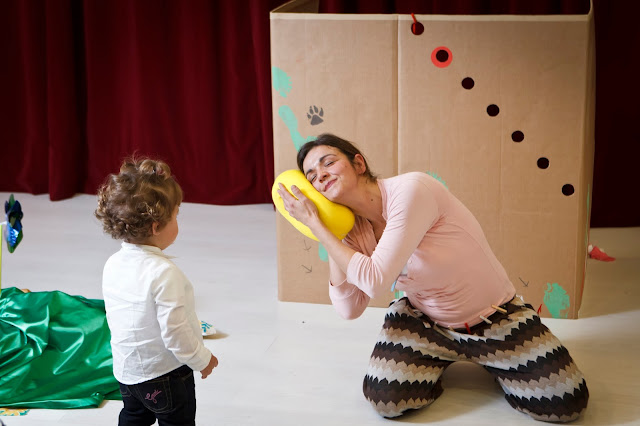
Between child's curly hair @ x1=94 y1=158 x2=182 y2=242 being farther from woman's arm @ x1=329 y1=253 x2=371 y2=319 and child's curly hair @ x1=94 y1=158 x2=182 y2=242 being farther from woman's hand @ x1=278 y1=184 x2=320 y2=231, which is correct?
woman's arm @ x1=329 y1=253 x2=371 y2=319

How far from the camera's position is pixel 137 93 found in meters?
3.89

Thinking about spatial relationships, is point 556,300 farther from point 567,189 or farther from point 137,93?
point 137,93

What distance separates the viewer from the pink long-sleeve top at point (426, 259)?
75.2 inches

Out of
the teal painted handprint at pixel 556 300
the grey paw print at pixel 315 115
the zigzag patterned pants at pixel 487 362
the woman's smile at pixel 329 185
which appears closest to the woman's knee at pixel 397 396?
the zigzag patterned pants at pixel 487 362

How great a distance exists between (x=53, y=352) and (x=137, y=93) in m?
1.86

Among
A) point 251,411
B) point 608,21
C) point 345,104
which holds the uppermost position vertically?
point 608,21

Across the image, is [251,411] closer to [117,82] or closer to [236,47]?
[236,47]

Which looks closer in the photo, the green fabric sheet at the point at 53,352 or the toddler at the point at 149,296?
the toddler at the point at 149,296

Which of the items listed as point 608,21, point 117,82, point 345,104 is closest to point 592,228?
point 608,21

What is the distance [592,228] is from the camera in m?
3.45

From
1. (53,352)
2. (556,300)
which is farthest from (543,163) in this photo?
(53,352)

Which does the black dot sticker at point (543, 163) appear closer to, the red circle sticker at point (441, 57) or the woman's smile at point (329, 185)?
the red circle sticker at point (441, 57)

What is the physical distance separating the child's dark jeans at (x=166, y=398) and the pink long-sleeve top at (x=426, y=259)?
0.48 m

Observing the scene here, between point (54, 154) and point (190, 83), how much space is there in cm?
75
